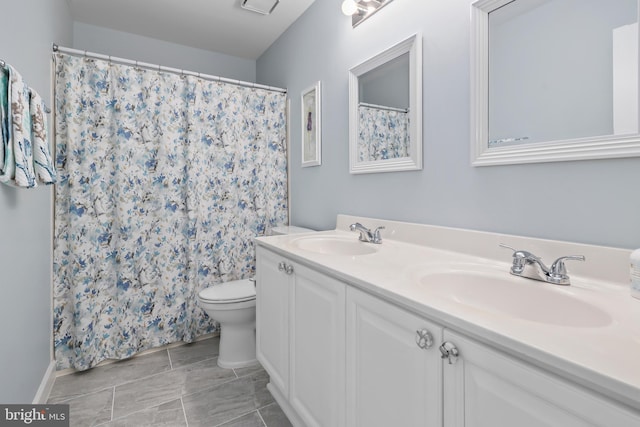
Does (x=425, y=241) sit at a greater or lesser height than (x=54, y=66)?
lesser

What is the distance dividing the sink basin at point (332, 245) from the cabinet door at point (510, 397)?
888 mm

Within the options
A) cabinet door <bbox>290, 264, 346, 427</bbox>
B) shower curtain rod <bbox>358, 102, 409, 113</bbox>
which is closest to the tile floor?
cabinet door <bbox>290, 264, 346, 427</bbox>

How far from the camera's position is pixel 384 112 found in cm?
163

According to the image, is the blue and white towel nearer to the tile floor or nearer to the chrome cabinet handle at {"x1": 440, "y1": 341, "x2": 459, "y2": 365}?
the tile floor

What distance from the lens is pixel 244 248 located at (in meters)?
2.46

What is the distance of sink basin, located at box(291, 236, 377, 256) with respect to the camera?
1563 millimetres

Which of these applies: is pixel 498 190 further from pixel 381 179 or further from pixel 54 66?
pixel 54 66

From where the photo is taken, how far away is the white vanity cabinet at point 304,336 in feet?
3.43

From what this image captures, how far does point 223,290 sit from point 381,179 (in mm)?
1276

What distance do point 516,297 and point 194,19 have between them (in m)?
2.75

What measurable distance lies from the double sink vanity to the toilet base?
54 cm

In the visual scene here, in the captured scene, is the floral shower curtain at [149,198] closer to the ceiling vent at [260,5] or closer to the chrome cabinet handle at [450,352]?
the ceiling vent at [260,5]

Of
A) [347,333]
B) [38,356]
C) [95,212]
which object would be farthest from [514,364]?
[95,212]

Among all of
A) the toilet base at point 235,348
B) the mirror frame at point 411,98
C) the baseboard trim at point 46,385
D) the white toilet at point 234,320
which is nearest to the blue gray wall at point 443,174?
the mirror frame at point 411,98
